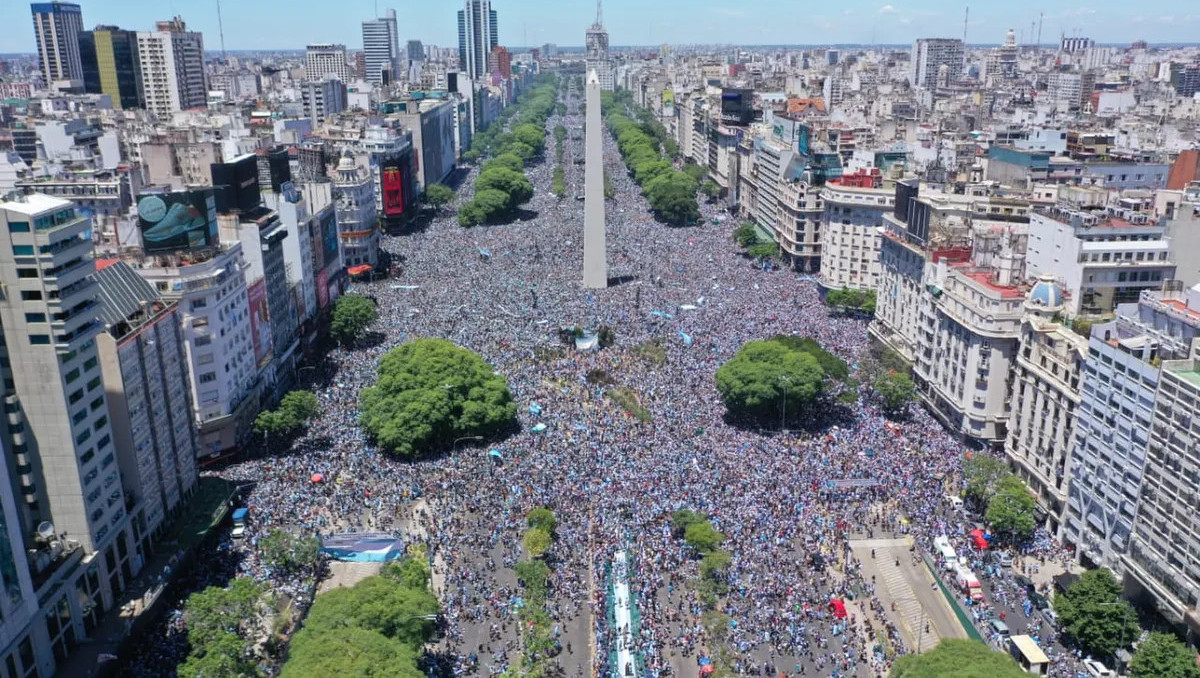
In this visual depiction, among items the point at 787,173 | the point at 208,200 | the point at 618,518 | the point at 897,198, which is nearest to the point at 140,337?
the point at 208,200

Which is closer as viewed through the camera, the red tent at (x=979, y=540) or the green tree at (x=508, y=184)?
the red tent at (x=979, y=540)

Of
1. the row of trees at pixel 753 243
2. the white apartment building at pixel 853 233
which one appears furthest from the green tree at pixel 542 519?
the row of trees at pixel 753 243

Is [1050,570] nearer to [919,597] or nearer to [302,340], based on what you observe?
[919,597]

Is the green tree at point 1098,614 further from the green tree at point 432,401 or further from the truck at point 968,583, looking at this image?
the green tree at point 432,401

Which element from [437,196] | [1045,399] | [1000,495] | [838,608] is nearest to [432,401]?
[838,608]

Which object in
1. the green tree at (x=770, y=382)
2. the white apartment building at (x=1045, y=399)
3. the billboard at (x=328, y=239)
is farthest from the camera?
the billboard at (x=328, y=239)

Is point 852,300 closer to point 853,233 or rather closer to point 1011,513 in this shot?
point 853,233
